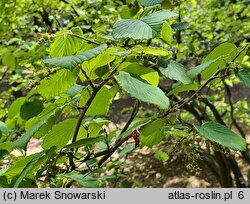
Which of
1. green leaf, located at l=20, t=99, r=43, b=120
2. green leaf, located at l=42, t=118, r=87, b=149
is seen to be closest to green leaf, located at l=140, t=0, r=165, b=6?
green leaf, located at l=42, t=118, r=87, b=149

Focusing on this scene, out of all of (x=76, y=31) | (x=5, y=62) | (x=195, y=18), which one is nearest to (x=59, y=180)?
(x=76, y=31)

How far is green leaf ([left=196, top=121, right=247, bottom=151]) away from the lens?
0.94 meters

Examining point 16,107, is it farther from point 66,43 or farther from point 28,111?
point 66,43

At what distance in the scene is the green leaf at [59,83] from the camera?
1.02 meters

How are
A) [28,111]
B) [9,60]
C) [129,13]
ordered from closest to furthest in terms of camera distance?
[28,111]
[129,13]
[9,60]

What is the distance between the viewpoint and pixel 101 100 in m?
1.19

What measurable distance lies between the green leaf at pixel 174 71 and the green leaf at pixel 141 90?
0.18 meters

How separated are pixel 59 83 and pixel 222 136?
0.50 meters

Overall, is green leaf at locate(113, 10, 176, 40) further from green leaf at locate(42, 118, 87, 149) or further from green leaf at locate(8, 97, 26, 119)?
green leaf at locate(8, 97, 26, 119)

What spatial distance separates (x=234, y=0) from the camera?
22.1 feet

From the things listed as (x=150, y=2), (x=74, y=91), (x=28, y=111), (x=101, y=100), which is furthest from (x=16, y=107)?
(x=150, y=2)

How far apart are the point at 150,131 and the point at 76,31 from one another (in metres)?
0.38

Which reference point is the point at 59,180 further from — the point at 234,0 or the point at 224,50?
the point at 234,0

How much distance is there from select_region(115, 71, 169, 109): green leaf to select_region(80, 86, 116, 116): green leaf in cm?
26
